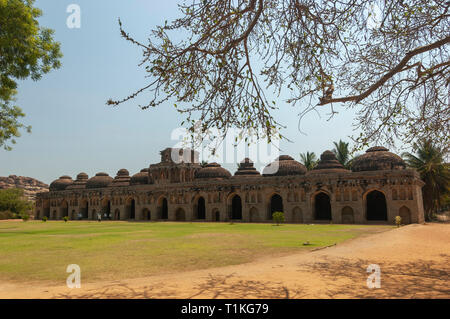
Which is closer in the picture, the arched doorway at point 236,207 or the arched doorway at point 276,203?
the arched doorway at point 276,203

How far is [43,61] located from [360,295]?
14834 millimetres

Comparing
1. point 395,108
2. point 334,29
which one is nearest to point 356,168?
point 395,108

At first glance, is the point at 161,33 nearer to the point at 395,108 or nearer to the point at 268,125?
the point at 268,125

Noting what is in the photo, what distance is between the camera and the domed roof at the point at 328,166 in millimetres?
33094

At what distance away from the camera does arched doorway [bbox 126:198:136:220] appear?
46.6 meters

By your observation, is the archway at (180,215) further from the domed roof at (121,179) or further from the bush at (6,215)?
the bush at (6,215)

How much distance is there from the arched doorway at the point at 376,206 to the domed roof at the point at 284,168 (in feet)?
23.4

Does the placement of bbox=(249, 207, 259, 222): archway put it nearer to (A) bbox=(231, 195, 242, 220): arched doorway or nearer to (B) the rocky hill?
(A) bbox=(231, 195, 242, 220): arched doorway

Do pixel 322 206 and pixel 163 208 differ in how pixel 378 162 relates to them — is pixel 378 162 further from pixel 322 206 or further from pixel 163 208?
pixel 163 208

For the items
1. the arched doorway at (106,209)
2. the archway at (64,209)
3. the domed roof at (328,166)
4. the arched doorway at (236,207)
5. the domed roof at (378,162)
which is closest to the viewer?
the domed roof at (378,162)

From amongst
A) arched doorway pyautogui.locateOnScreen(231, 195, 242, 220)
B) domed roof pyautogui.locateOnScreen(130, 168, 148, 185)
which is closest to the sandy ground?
arched doorway pyautogui.locateOnScreen(231, 195, 242, 220)

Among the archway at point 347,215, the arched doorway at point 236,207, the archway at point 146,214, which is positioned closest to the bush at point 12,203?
the archway at point 146,214

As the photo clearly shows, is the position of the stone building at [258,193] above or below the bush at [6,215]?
above

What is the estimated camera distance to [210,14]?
7.72 meters
